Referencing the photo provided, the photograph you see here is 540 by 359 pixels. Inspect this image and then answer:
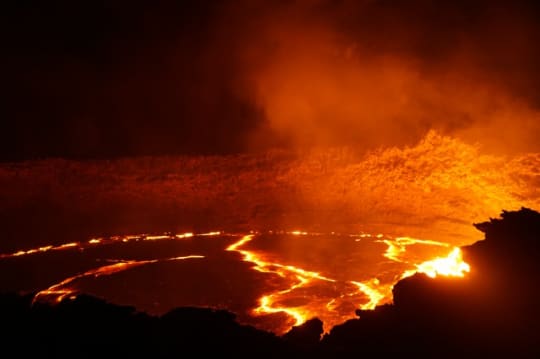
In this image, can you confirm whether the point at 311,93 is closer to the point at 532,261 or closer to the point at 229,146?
the point at 229,146

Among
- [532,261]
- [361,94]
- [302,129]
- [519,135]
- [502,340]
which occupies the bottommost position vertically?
[502,340]

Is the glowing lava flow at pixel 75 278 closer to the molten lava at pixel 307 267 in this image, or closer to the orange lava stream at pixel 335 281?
the molten lava at pixel 307 267

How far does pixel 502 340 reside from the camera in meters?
3.29

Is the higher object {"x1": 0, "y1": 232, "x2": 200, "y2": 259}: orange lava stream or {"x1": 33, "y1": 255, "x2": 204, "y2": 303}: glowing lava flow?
{"x1": 0, "y1": 232, "x2": 200, "y2": 259}: orange lava stream

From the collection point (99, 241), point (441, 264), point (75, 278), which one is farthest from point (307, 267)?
point (99, 241)

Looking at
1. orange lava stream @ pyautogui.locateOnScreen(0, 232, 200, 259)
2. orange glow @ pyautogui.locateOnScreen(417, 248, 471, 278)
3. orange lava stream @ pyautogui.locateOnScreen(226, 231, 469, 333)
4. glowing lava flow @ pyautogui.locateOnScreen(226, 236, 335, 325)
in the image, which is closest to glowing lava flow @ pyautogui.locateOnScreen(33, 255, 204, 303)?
glowing lava flow @ pyautogui.locateOnScreen(226, 236, 335, 325)

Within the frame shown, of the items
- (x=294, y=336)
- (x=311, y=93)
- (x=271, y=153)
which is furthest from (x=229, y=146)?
(x=294, y=336)

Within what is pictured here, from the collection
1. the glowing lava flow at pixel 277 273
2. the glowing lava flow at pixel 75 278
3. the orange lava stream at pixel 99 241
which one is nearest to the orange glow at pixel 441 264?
the glowing lava flow at pixel 277 273

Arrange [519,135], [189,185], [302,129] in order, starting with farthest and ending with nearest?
[302,129], [189,185], [519,135]

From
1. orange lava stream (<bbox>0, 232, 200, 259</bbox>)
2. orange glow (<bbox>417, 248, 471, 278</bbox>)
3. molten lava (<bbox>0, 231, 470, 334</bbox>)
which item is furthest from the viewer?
orange lava stream (<bbox>0, 232, 200, 259</bbox>)

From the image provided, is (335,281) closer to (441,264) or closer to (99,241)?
(441,264)

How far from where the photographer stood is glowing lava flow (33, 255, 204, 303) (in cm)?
746

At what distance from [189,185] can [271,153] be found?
1.83m

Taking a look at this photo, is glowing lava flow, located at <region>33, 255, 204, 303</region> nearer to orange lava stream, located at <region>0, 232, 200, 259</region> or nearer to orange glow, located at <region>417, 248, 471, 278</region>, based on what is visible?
orange lava stream, located at <region>0, 232, 200, 259</region>
